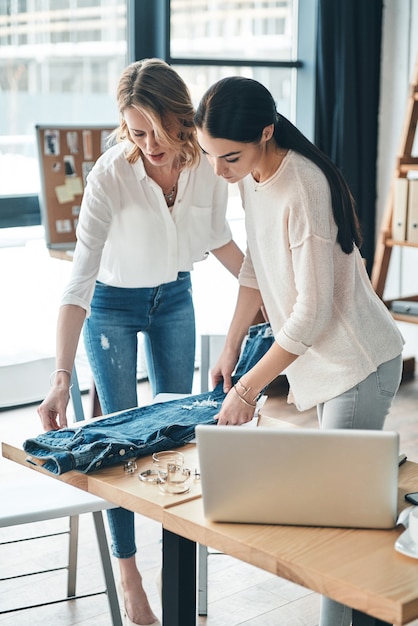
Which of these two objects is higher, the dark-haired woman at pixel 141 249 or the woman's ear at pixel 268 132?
the woman's ear at pixel 268 132

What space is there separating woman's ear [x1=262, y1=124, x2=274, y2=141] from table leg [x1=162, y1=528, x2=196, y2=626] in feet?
2.49

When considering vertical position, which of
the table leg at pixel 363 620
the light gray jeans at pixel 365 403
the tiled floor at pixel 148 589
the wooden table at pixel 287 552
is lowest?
the tiled floor at pixel 148 589

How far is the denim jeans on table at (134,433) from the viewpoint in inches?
65.1

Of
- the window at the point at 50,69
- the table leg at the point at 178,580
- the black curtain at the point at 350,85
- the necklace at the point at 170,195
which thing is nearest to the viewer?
the table leg at the point at 178,580

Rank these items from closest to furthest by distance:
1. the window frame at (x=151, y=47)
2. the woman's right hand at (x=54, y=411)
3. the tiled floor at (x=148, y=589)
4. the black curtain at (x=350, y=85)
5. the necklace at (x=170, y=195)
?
the woman's right hand at (x=54, y=411), the necklace at (x=170, y=195), the tiled floor at (x=148, y=589), the window frame at (x=151, y=47), the black curtain at (x=350, y=85)

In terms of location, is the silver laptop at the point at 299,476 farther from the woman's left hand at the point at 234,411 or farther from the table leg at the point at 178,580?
the woman's left hand at the point at 234,411

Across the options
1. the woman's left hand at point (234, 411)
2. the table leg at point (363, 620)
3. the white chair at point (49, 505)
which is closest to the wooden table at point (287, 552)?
the table leg at point (363, 620)

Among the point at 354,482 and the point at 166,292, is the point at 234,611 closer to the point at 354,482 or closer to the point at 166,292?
the point at 166,292

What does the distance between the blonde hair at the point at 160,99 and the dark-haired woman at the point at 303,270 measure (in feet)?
1.02

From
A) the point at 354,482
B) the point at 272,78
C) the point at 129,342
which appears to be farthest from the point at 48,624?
the point at 272,78

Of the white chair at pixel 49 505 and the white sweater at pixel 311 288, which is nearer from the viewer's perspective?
the white sweater at pixel 311 288

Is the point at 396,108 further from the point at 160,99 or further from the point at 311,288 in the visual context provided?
the point at 311,288

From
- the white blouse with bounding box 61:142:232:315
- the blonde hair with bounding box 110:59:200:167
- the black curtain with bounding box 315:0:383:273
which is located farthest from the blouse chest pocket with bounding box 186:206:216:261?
the black curtain with bounding box 315:0:383:273

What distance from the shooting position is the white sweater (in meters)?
1.65
